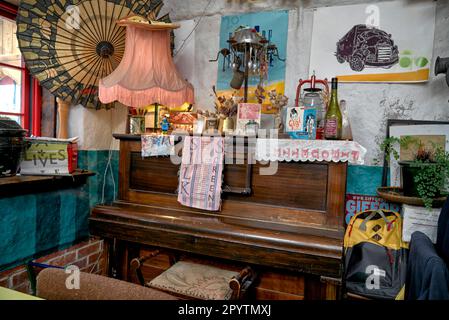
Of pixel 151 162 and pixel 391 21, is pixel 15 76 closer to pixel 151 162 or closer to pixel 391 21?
pixel 151 162

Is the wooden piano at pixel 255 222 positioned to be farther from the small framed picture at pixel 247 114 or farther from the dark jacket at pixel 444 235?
the dark jacket at pixel 444 235

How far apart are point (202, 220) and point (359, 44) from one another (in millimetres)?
1743

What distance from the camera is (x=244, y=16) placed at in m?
2.69

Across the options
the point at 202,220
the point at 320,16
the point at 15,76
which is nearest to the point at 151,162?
the point at 202,220

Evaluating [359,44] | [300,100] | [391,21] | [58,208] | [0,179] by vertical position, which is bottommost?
[58,208]

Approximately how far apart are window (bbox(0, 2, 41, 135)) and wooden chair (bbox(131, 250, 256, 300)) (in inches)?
64.7

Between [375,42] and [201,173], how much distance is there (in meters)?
1.60

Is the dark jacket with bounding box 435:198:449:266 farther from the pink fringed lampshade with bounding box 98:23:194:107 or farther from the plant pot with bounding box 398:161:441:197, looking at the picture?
the pink fringed lampshade with bounding box 98:23:194:107

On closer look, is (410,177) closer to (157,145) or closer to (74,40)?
(157,145)

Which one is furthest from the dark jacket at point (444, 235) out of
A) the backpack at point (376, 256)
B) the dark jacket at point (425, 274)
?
the backpack at point (376, 256)

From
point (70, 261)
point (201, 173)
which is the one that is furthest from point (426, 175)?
point (70, 261)

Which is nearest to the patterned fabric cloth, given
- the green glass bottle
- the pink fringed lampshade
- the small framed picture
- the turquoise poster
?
the small framed picture

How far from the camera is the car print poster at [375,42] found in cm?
223

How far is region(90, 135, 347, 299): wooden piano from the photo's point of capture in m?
1.79
